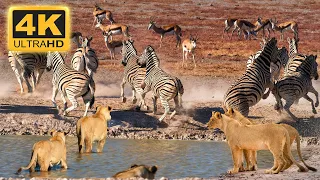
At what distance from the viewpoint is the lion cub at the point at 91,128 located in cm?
1112

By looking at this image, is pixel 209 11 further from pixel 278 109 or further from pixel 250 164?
pixel 250 164

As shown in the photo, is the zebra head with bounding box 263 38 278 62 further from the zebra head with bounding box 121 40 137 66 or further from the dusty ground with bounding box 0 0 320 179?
the zebra head with bounding box 121 40 137 66

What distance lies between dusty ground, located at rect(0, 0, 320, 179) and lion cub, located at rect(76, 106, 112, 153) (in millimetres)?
2434

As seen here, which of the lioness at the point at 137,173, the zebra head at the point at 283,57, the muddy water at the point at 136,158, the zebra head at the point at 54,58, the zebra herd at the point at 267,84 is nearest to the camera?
the lioness at the point at 137,173

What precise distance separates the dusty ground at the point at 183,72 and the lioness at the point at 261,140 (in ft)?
0.54

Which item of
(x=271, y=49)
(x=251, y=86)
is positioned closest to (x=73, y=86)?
(x=251, y=86)

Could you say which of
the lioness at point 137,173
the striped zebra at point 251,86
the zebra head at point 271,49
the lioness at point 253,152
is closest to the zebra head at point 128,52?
the zebra head at point 271,49

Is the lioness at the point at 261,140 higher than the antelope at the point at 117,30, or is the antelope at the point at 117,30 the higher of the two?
the antelope at the point at 117,30

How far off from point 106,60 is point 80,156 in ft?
56.1

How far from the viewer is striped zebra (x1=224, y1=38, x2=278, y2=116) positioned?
14320 millimetres

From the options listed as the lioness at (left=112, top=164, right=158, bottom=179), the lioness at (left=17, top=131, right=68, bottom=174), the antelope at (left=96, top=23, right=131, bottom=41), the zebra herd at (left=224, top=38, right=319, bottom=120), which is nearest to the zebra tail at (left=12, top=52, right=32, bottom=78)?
the zebra herd at (left=224, top=38, right=319, bottom=120)

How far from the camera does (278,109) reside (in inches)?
619

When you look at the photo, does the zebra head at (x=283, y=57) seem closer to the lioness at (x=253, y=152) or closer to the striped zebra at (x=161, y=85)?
the striped zebra at (x=161, y=85)

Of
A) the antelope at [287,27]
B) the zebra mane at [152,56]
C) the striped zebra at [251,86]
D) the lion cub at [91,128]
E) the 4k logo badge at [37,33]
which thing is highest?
the antelope at [287,27]
